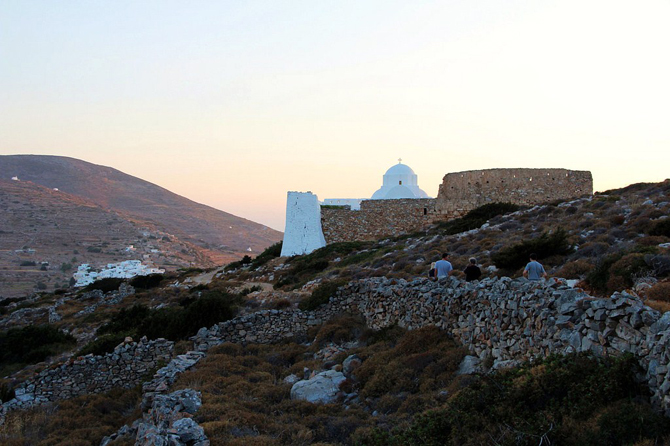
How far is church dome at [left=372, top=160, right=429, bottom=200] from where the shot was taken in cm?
4850

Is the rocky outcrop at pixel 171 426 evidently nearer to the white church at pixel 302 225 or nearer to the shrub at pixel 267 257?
the white church at pixel 302 225

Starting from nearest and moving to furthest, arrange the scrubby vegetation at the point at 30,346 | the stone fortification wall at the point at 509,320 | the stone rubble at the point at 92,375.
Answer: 1. the stone fortification wall at the point at 509,320
2. the stone rubble at the point at 92,375
3. the scrubby vegetation at the point at 30,346

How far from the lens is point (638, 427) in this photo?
4379 mm

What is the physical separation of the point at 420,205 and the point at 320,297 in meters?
19.6

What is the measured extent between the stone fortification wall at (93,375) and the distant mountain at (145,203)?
323 ft

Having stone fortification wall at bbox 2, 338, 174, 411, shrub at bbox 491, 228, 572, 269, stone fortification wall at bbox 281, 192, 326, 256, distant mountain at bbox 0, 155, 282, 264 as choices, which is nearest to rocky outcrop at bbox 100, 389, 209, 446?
stone fortification wall at bbox 2, 338, 174, 411

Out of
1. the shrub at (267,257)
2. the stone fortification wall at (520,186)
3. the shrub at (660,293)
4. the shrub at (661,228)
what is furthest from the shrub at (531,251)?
the shrub at (267,257)

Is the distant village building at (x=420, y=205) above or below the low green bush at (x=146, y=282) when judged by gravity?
above

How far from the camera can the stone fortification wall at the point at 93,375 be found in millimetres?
12078

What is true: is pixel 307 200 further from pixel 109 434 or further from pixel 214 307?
pixel 109 434

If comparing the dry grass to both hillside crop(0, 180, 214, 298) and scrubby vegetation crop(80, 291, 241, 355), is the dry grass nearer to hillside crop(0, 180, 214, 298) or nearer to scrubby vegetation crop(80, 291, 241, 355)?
scrubby vegetation crop(80, 291, 241, 355)

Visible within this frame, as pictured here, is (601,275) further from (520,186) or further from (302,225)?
(302,225)

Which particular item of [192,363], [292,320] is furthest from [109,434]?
[292,320]

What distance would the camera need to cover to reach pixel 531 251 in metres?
13.1
